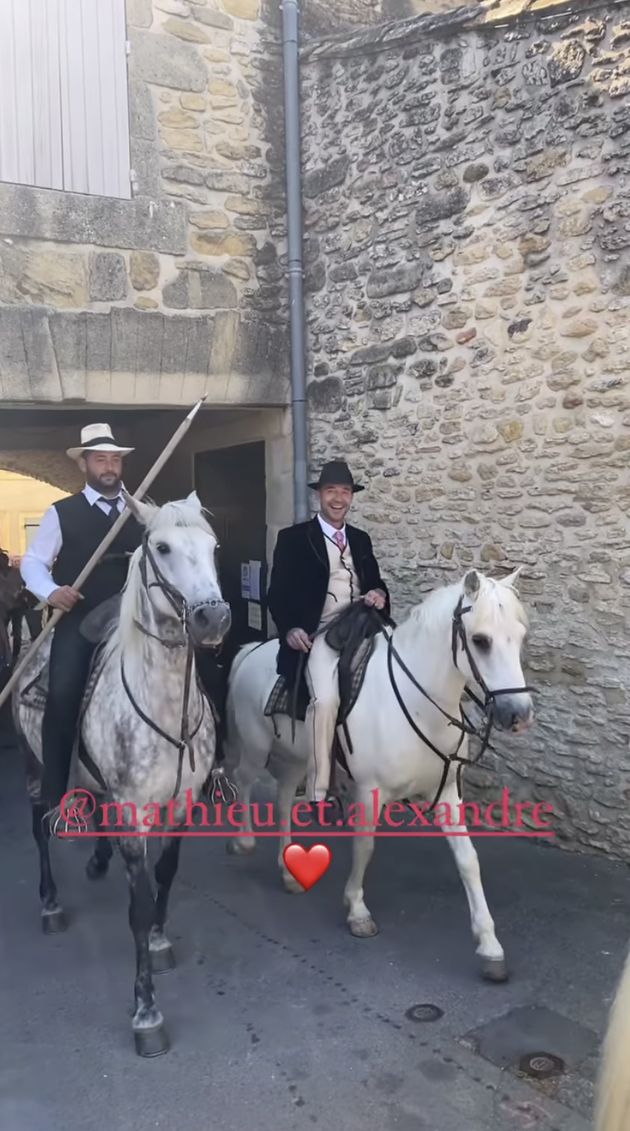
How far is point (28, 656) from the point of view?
468 centimetres

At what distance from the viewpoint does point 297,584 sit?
4.73m

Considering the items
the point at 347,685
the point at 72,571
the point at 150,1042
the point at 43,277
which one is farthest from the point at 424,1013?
the point at 43,277

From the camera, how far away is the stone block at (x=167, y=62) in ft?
20.7

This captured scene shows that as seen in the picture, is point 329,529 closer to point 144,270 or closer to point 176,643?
point 176,643

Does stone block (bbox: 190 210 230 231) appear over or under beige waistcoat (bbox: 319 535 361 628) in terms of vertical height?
over

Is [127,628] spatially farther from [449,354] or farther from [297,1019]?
[449,354]

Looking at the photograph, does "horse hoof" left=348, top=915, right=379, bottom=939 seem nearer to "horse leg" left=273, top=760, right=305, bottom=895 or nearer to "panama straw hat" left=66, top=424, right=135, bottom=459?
"horse leg" left=273, top=760, right=305, bottom=895

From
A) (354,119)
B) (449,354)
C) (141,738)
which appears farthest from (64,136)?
(141,738)

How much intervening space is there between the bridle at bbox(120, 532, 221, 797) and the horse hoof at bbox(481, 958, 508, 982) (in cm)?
153

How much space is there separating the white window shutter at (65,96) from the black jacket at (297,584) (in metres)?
3.13

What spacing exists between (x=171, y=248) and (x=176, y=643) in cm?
401

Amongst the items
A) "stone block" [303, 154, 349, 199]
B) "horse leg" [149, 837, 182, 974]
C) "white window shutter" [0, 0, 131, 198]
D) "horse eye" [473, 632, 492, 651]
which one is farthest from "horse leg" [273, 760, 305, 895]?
"stone block" [303, 154, 349, 199]

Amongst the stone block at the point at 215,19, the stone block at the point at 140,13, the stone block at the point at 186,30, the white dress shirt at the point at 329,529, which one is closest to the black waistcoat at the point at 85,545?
the white dress shirt at the point at 329,529

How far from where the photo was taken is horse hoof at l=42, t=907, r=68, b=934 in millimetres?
4559
